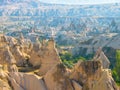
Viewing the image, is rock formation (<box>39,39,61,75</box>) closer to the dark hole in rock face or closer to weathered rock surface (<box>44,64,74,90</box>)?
weathered rock surface (<box>44,64,74,90</box>)

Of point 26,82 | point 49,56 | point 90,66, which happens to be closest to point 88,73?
point 90,66

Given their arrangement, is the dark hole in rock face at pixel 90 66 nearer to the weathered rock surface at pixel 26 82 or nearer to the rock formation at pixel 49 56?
the weathered rock surface at pixel 26 82

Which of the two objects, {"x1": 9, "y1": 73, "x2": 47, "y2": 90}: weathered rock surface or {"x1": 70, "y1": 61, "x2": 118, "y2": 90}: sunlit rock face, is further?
{"x1": 9, "y1": 73, "x2": 47, "y2": 90}: weathered rock surface

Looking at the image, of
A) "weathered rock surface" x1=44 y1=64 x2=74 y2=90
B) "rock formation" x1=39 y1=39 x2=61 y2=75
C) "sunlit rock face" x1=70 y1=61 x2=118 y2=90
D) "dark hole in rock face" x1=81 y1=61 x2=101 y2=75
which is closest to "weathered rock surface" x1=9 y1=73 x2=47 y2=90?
"weathered rock surface" x1=44 y1=64 x2=74 y2=90

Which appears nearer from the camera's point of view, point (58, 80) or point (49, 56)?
point (58, 80)

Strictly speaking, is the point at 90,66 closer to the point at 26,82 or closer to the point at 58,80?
the point at 58,80

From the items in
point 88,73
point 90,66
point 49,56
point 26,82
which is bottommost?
point 49,56

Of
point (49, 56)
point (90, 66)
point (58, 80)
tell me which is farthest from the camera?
point (49, 56)

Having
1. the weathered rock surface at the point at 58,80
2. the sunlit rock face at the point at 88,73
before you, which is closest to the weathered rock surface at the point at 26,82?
the weathered rock surface at the point at 58,80

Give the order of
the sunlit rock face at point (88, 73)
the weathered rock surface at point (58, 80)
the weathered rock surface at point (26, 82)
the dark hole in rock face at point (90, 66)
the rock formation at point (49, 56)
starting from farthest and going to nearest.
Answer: the rock formation at point (49, 56) < the weathered rock surface at point (26, 82) < the weathered rock surface at point (58, 80) < the dark hole in rock face at point (90, 66) < the sunlit rock face at point (88, 73)
